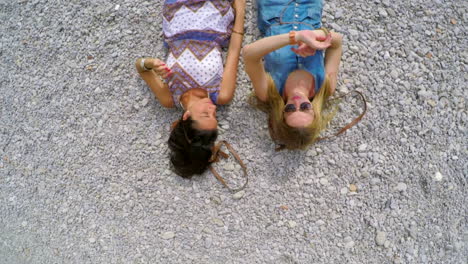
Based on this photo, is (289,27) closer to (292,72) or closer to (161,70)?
(292,72)

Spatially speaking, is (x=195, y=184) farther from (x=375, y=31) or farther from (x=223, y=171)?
(x=375, y=31)

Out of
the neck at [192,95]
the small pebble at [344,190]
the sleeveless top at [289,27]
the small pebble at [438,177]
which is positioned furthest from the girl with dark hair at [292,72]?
the small pebble at [438,177]

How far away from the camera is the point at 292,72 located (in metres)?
1.67

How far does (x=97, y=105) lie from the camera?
2.00 m

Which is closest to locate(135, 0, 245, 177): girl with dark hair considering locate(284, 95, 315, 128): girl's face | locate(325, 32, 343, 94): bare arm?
locate(284, 95, 315, 128): girl's face

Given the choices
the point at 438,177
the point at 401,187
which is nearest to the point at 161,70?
the point at 401,187

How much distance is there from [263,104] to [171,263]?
1206 mm

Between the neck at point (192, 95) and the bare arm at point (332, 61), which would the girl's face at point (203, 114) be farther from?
the bare arm at point (332, 61)

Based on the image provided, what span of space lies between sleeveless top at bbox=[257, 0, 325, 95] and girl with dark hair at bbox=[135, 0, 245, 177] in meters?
0.19

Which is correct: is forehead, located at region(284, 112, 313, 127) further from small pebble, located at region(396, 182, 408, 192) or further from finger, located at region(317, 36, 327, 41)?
small pebble, located at region(396, 182, 408, 192)

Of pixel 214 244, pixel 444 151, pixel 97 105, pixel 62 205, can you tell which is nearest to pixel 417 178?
pixel 444 151

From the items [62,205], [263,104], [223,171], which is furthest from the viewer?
[62,205]

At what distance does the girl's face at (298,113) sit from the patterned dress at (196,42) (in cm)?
47

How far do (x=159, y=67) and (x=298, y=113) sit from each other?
0.80m
